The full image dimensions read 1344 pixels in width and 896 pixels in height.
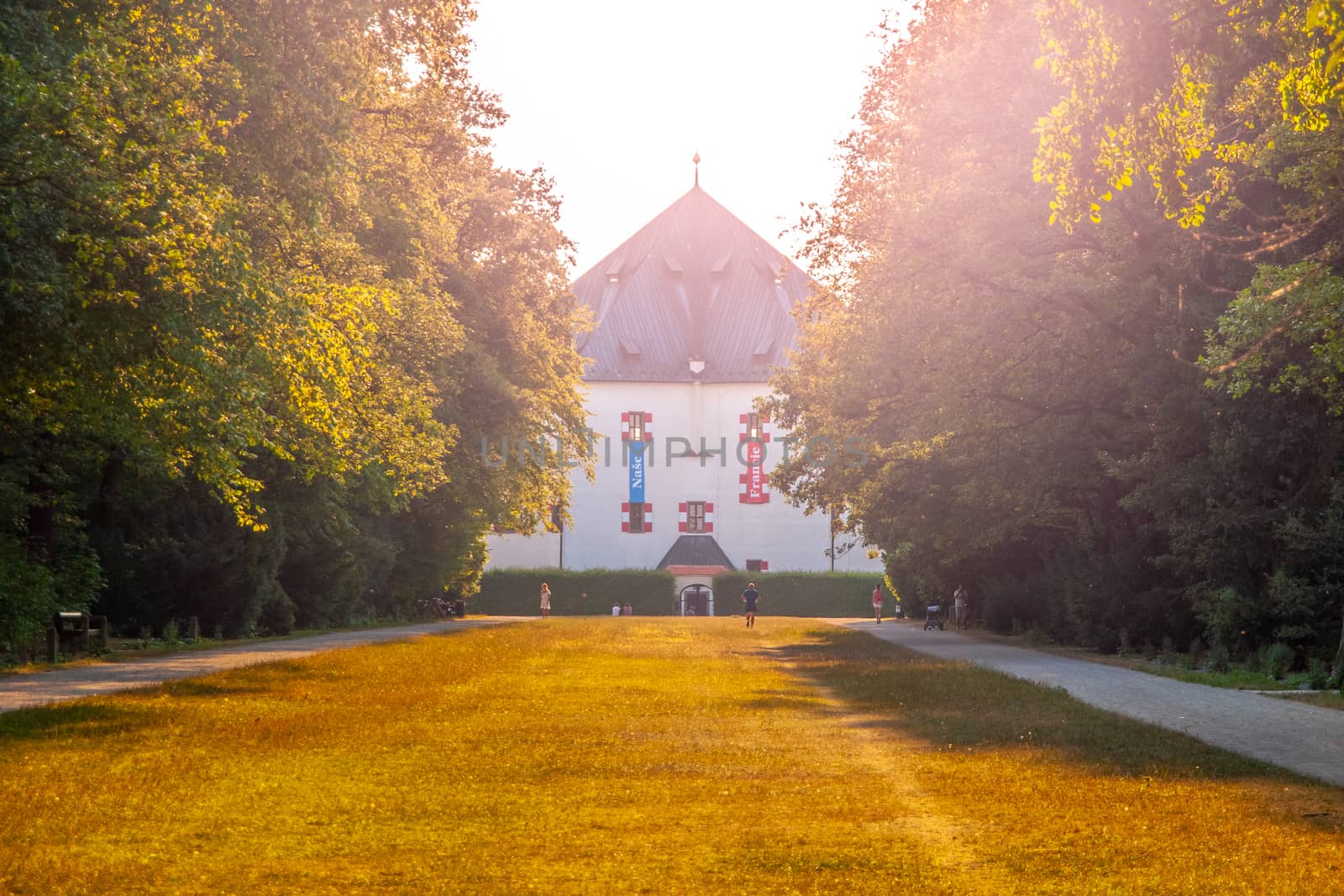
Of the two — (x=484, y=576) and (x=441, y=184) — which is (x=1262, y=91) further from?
(x=484, y=576)

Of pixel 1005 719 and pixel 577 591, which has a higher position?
pixel 577 591

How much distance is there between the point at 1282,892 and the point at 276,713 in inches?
424

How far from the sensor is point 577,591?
3049 inches

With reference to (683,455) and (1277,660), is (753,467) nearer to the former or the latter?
(683,455)

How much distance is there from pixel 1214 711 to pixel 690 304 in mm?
74988

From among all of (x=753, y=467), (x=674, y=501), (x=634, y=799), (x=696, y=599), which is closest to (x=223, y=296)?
(x=634, y=799)

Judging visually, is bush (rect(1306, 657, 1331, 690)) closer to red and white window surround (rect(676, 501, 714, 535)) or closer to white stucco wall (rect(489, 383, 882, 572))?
white stucco wall (rect(489, 383, 882, 572))

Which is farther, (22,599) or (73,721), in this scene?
(22,599)

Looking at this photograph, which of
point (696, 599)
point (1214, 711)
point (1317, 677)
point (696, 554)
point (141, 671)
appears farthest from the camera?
point (696, 554)

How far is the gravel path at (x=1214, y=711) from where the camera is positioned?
43.0 feet

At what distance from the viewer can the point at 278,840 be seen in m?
8.55

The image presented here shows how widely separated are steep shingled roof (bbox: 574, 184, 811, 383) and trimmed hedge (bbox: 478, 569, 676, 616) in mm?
13639

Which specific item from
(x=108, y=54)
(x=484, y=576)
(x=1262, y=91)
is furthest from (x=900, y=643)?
(x=484, y=576)

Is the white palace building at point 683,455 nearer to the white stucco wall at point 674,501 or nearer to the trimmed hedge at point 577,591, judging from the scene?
the white stucco wall at point 674,501
